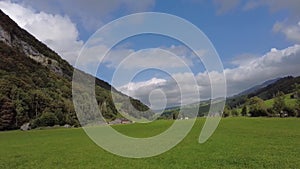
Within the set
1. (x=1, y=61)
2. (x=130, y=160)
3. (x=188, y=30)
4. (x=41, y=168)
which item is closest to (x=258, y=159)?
(x=130, y=160)

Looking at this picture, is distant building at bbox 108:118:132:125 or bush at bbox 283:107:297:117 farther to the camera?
distant building at bbox 108:118:132:125

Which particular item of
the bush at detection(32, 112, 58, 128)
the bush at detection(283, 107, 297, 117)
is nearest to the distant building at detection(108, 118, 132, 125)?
the bush at detection(32, 112, 58, 128)

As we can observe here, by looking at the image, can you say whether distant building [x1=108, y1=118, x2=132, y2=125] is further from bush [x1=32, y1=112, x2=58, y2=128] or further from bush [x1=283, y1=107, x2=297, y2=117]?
bush [x1=283, y1=107, x2=297, y2=117]

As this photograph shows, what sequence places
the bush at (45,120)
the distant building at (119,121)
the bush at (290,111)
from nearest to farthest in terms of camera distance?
the bush at (45,120)
the bush at (290,111)
the distant building at (119,121)

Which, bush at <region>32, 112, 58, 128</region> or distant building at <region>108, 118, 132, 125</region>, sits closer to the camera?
bush at <region>32, 112, 58, 128</region>

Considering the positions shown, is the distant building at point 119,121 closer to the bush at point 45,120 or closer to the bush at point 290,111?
the bush at point 45,120

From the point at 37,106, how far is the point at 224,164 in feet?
414

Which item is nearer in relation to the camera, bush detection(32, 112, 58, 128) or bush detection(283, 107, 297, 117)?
bush detection(32, 112, 58, 128)

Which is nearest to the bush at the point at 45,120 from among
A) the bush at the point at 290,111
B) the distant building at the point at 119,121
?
the distant building at the point at 119,121

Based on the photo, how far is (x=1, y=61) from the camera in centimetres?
18062

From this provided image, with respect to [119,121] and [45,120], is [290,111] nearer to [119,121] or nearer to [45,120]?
[119,121]

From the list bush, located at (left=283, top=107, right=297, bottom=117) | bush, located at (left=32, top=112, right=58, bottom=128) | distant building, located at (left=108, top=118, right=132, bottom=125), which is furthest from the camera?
distant building, located at (left=108, top=118, right=132, bottom=125)

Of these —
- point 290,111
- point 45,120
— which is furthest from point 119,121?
point 290,111

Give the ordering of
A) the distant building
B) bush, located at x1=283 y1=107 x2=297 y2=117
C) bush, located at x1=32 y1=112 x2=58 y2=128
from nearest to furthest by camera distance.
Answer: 1. bush, located at x1=32 y1=112 x2=58 y2=128
2. bush, located at x1=283 y1=107 x2=297 y2=117
3. the distant building
